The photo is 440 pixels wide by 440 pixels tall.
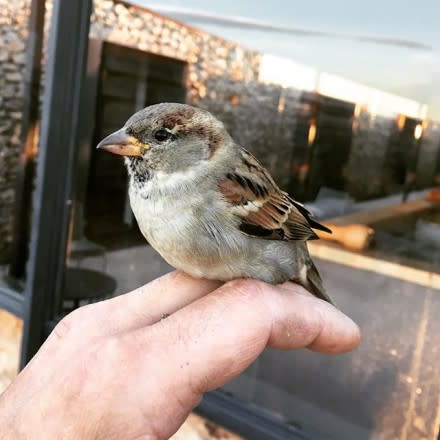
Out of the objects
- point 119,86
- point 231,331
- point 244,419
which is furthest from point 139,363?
point 119,86

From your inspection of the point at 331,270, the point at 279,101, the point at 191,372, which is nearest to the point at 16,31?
the point at 279,101

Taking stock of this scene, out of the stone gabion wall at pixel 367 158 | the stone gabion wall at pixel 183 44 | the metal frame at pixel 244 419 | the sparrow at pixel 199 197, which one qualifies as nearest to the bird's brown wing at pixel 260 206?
the sparrow at pixel 199 197

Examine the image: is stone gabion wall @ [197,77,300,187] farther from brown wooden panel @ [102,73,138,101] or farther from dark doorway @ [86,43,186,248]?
brown wooden panel @ [102,73,138,101]

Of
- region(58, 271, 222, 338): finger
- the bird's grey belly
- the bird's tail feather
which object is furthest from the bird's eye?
the bird's tail feather

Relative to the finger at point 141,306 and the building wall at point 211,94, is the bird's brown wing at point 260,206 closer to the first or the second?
the finger at point 141,306

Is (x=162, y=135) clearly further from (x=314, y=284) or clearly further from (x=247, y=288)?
(x=314, y=284)

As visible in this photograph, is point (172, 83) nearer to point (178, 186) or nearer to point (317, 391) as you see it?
point (317, 391)
